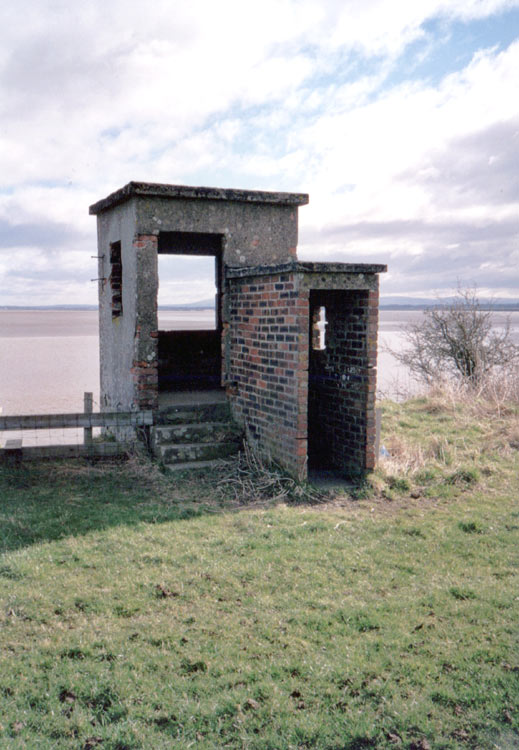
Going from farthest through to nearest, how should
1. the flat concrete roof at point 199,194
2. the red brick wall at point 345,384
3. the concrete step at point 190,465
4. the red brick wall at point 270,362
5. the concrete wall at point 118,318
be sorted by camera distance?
1. the concrete wall at point 118,318
2. the flat concrete roof at point 199,194
3. the concrete step at point 190,465
4. the red brick wall at point 345,384
5. the red brick wall at point 270,362

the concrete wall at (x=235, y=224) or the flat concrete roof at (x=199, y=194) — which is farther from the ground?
the flat concrete roof at (x=199, y=194)

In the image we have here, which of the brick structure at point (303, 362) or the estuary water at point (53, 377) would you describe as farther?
the estuary water at point (53, 377)

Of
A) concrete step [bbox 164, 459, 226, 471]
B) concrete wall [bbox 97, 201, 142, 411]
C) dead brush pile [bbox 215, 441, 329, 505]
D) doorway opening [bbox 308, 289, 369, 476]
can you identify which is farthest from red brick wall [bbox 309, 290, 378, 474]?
concrete wall [bbox 97, 201, 142, 411]

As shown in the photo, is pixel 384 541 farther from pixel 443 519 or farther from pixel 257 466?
pixel 257 466

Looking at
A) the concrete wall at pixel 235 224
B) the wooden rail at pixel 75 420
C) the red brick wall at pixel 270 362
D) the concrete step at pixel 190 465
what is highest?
the concrete wall at pixel 235 224

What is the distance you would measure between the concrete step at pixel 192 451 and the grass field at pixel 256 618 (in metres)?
0.56

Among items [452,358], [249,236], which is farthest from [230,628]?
[452,358]

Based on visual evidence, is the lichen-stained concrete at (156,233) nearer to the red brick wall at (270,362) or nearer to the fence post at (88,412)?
the fence post at (88,412)

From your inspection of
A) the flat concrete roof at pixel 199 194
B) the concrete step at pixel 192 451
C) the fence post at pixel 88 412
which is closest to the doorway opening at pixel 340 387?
the concrete step at pixel 192 451

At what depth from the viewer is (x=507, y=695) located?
332 centimetres

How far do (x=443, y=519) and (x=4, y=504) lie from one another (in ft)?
14.1

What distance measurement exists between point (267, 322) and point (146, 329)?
167 cm

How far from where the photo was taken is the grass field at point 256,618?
122 inches

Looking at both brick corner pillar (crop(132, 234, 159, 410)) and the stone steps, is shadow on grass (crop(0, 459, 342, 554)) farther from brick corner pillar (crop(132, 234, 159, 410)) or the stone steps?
brick corner pillar (crop(132, 234, 159, 410))
